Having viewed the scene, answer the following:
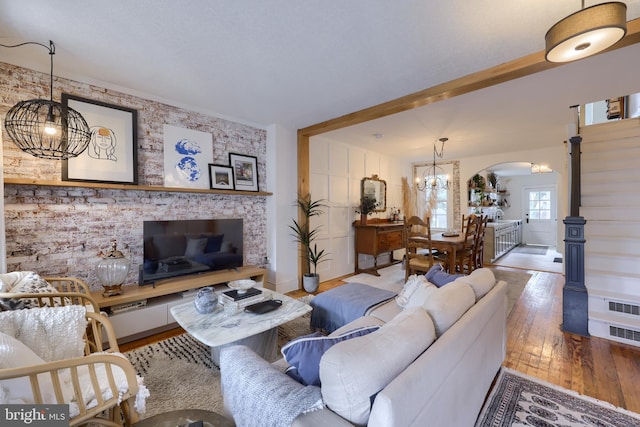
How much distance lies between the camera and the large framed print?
251 cm

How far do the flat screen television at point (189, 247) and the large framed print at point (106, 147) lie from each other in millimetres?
613

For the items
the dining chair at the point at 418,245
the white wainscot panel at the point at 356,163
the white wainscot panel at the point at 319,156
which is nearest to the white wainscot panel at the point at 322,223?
the white wainscot panel at the point at 319,156

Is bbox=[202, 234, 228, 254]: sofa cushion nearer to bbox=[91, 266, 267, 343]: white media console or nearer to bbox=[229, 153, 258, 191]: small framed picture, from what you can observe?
bbox=[91, 266, 267, 343]: white media console

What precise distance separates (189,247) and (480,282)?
2.92 meters

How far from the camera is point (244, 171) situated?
3785 millimetres

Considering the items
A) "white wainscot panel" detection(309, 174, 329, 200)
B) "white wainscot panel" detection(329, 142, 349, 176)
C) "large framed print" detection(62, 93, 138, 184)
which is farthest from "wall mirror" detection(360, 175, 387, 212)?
"large framed print" detection(62, 93, 138, 184)

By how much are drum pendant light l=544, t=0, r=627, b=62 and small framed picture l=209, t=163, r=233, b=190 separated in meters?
3.31

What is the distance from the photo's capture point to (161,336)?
2.71 m

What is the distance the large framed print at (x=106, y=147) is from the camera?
251cm

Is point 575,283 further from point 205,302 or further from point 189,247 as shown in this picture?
point 189,247

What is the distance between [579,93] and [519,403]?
10.7 ft

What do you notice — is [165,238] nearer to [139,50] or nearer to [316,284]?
[139,50]

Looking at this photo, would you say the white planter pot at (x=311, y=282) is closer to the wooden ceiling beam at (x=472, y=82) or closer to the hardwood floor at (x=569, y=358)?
the hardwood floor at (x=569, y=358)

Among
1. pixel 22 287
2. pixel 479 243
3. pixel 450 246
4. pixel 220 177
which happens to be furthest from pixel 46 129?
pixel 479 243
